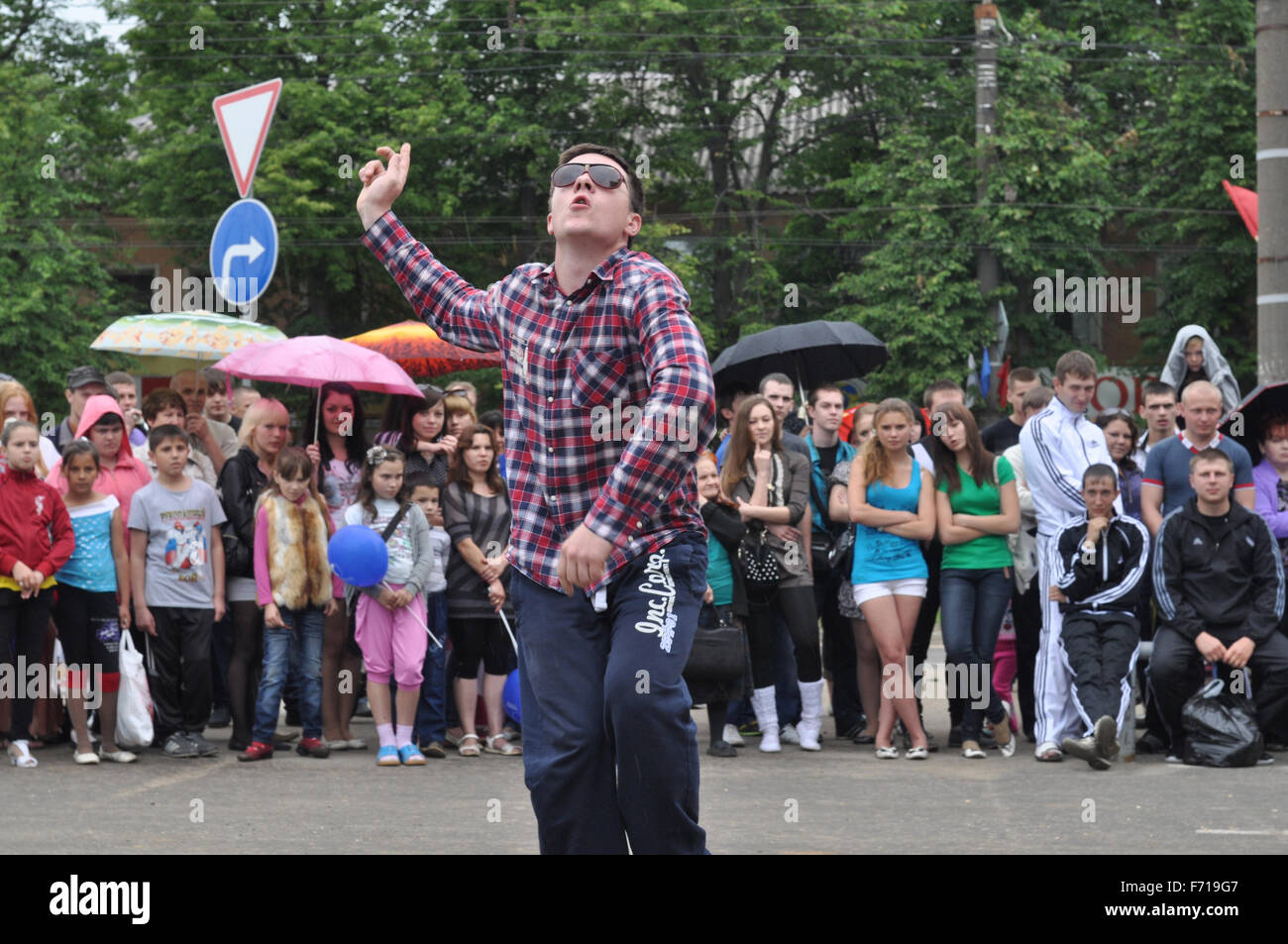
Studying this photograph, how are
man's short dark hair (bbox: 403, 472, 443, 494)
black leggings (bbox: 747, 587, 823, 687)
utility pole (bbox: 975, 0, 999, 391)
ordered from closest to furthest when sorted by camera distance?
black leggings (bbox: 747, 587, 823, 687), man's short dark hair (bbox: 403, 472, 443, 494), utility pole (bbox: 975, 0, 999, 391)

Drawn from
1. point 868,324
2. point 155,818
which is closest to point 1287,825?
point 155,818

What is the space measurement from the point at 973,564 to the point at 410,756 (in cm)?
345

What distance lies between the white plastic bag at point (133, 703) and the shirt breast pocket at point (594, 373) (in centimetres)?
596

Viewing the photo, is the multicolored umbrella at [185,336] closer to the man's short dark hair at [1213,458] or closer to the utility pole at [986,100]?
the man's short dark hair at [1213,458]

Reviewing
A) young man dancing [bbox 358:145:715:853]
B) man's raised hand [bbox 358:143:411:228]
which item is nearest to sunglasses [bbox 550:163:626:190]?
young man dancing [bbox 358:145:715:853]

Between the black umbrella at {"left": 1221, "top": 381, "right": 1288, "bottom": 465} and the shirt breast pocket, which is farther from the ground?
the shirt breast pocket

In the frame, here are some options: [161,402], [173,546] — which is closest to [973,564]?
[173,546]

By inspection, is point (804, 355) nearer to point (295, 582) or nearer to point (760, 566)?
point (760, 566)

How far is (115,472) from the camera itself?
1031cm

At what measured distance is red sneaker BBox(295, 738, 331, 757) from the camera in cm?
980

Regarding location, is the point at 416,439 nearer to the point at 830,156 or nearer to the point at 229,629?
the point at 229,629

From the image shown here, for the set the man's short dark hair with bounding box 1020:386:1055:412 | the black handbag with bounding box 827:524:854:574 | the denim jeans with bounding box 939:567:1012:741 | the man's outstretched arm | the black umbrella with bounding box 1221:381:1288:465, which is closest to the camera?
the man's outstretched arm

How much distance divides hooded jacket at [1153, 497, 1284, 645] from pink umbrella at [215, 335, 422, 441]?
185 inches

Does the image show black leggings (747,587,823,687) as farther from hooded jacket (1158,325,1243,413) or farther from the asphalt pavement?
hooded jacket (1158,325,1243,413)
